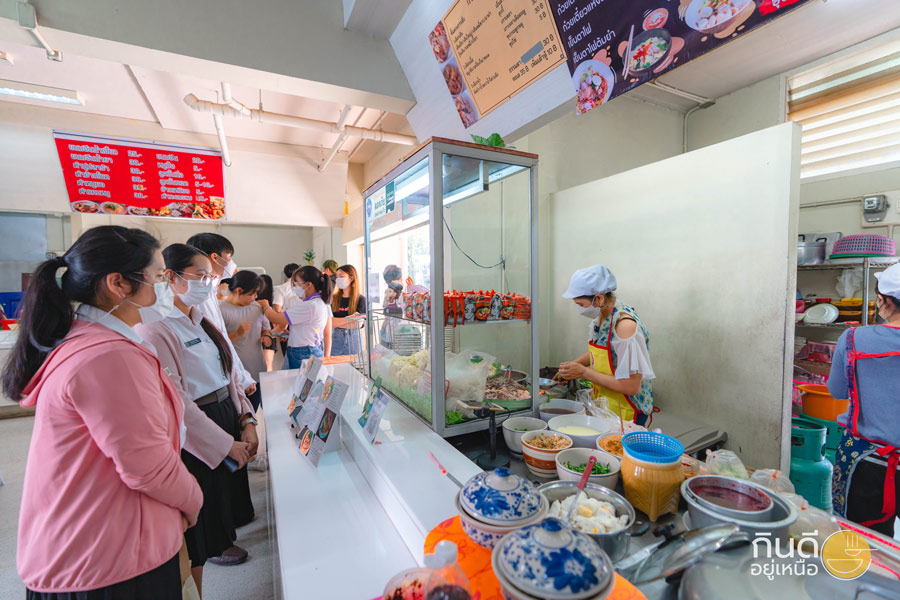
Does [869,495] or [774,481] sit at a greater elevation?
[774,481]

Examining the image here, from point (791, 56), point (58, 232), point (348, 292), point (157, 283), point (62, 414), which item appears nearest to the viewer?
point (62, 414)

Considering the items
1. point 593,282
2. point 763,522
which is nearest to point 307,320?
point 593,282

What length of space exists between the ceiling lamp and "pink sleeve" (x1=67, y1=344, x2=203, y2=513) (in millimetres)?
4486

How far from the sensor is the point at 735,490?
0.94 m

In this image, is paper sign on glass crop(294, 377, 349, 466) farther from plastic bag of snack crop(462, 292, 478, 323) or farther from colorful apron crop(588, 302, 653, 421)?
colorful apron crop(588, 302, 653, 421)

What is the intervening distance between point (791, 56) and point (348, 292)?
509 cm

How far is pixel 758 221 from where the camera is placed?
7.88 feet

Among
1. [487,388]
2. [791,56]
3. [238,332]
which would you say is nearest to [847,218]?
[791,56]

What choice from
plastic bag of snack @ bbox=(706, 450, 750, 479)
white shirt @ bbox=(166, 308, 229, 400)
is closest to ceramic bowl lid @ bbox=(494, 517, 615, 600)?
plastic bag of snack @ bbox=(706, 450, 750, 479)

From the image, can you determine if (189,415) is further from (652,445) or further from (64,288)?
(652,445)

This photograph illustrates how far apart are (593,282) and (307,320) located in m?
2.64

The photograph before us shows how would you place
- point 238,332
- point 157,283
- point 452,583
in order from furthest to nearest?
point 238,332 → point 157,283 → point 452,583

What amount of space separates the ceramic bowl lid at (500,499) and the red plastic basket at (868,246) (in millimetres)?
4082

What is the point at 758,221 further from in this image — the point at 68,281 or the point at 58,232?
the point at 58,232
